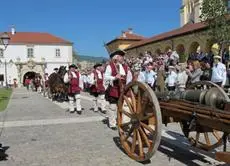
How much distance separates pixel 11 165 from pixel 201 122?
2.97 metres

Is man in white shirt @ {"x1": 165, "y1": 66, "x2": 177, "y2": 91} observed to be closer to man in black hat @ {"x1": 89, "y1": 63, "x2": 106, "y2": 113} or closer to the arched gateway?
man in black hat @ {"x1": 89, "y1": 63, "x2": 106, "y2": 113}

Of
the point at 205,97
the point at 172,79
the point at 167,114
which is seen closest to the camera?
the point at 205,97

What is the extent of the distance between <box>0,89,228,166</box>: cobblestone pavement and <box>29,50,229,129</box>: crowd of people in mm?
1018

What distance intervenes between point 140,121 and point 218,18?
14.7m

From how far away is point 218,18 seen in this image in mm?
20234

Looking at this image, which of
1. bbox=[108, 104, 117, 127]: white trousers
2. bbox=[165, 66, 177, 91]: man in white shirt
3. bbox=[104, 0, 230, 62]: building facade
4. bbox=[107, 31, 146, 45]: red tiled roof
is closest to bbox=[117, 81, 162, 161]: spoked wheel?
bbox=[108, 104, 117, 127]: white trousers

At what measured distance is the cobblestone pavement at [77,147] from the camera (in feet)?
22.1

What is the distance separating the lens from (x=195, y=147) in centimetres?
718

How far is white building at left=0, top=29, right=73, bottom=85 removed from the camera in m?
78.9

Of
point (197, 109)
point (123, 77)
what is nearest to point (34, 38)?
point (123, 77)

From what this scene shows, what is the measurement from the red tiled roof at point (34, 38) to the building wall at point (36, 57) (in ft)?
2.68

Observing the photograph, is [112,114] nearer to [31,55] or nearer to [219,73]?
[219,73]

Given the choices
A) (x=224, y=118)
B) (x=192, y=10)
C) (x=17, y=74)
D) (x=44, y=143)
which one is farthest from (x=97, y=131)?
(x=17, y=74)

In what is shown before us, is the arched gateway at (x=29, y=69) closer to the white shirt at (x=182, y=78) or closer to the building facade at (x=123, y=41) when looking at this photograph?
the building facade at (x=123, y=41)
